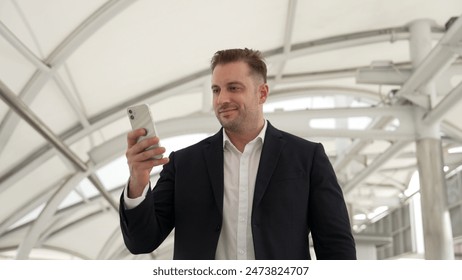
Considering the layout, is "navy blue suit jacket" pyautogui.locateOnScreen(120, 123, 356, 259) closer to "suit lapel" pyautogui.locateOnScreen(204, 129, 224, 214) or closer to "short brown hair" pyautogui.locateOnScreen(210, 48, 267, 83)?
"suit lapel" pyautogui.locateOnScreen(204, 129, 224, 214)

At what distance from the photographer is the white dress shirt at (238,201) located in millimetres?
3379

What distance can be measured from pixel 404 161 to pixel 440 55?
25.3 m

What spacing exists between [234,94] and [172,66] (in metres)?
13.6

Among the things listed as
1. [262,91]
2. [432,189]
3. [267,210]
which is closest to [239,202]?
[267,210]

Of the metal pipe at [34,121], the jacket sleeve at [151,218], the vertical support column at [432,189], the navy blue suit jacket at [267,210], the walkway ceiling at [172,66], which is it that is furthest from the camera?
the vertical support column at [432,189]

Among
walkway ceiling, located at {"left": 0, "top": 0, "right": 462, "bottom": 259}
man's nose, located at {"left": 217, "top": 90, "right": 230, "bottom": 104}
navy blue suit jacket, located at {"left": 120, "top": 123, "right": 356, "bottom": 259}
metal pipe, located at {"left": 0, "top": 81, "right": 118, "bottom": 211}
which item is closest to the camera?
navy blue suit jacket, located at {"left": 120, "top": 123, "right": 356, "bottom": 259}

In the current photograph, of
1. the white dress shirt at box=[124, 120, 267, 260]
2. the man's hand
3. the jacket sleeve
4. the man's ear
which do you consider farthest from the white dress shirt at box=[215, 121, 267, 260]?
the man's hand

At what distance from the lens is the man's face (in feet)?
11.4

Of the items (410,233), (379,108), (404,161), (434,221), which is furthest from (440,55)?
(410,233)

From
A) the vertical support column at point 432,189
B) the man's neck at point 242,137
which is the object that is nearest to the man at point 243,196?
the man's neck at point 242,137

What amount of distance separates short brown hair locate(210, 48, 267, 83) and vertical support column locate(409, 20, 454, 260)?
1202 cm

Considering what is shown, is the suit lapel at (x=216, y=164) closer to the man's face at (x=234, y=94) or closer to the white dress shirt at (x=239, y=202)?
the white dress shirt at (x=239, y=202)

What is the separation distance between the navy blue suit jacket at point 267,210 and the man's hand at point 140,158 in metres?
0.12

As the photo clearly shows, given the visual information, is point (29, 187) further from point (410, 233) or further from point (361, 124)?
point (410, 233)
